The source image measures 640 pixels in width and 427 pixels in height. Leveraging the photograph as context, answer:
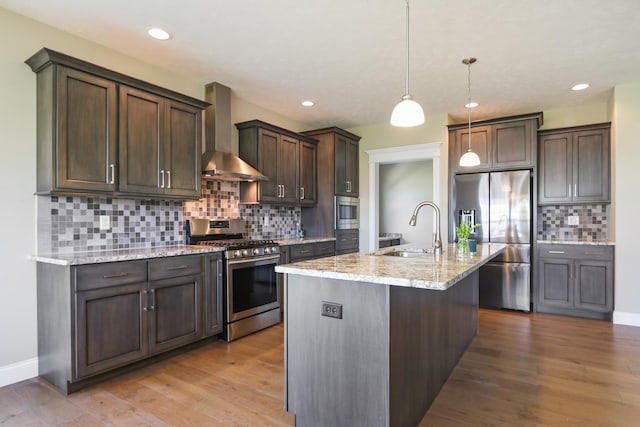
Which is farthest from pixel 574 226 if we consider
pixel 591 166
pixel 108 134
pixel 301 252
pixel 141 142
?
pixel 108 134

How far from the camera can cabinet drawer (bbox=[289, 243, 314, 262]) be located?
4.32 meters

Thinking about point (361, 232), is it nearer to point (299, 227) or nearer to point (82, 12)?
point (299, 227)

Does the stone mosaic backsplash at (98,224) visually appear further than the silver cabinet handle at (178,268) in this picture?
No

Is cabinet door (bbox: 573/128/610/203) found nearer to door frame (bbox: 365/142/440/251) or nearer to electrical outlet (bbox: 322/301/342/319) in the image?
door frame (bbox: 365/142/440/251)

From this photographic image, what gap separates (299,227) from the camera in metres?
5.41

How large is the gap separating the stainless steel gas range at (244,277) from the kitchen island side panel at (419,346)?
6.25ft

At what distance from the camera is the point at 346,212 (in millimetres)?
5438

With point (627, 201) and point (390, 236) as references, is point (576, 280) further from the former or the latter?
point (390, 236)

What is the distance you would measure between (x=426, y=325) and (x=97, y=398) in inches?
85.1

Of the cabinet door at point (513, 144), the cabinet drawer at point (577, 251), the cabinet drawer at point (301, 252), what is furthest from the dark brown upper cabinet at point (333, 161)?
the cabinet drawer at point (577, 251)

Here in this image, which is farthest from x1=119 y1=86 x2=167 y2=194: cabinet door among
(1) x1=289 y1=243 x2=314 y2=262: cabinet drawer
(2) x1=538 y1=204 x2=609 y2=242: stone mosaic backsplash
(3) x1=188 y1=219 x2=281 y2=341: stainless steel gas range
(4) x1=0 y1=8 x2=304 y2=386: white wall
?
(2) x1=538 y1=204 x2=609 y2=242: stone mosaic backsplash

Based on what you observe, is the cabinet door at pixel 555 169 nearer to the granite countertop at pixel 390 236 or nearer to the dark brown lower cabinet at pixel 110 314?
the granite countertop at pixel 390 236

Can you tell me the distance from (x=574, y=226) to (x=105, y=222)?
17.9 feet

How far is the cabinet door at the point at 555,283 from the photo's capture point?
169 inches
